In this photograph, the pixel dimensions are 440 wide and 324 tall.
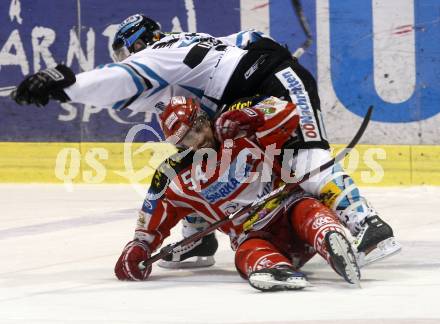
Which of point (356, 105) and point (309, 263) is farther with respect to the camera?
point (356, 105)

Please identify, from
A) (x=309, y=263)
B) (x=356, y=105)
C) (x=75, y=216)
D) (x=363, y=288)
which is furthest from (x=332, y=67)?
(x=363, y=288)

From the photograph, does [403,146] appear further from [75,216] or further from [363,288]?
[363,288]

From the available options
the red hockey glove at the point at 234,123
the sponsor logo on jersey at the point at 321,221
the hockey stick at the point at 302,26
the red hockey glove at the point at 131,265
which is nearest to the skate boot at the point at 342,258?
the sponsor logo on jersey at the point at 321,221

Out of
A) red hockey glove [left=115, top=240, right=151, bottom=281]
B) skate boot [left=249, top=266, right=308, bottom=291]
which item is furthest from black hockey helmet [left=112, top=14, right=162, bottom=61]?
skate boot [left=249, top=266, right=308, bottom=291]

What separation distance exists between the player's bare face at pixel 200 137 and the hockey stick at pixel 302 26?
365cm

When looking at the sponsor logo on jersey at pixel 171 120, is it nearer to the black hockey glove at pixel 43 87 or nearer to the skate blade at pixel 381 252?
the black hockey glove at pixel 43 87

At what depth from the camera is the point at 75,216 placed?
7.54 m

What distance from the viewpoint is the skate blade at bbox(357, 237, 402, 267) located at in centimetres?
501

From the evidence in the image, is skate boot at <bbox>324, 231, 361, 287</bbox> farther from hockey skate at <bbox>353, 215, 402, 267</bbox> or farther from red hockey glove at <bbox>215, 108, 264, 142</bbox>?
red hockey glove at <bbox>215, 108, 264, 142</bbox>

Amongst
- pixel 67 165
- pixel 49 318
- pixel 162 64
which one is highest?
pixel 162 64

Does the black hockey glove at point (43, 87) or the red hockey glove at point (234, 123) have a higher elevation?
the black hockey glove at point (43, 87)

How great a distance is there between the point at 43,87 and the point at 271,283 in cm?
116

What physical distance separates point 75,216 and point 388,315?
369cm

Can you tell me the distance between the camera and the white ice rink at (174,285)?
4.27m
